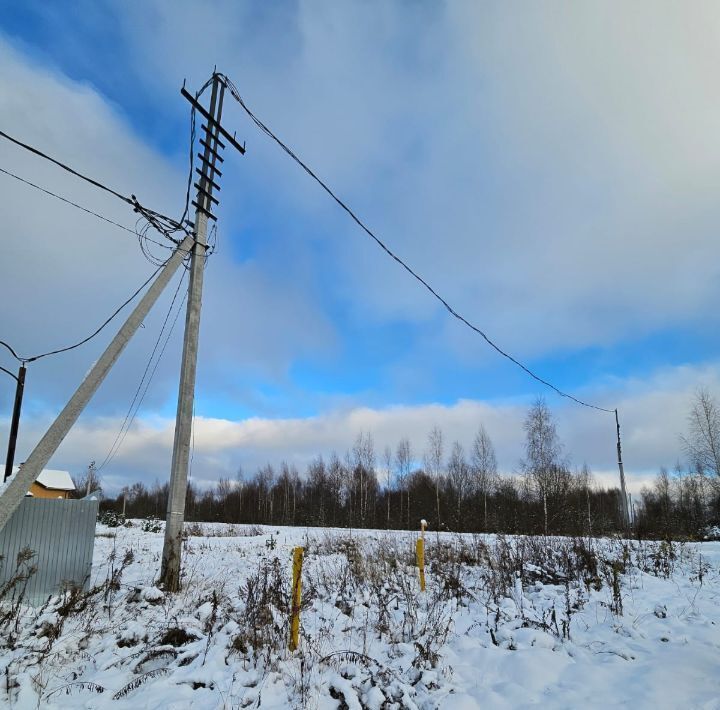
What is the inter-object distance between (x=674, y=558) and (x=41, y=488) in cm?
4957

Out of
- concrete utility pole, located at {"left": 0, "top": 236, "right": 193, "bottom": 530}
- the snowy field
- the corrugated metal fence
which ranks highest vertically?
concrete utility pole, located at {"left": 0, "top": 236, "right": 193, "bottom": 530}

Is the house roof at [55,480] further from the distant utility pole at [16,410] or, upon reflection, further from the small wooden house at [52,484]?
the distant utility pole at [16,410]

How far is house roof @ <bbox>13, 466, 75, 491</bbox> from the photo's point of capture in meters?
45.2

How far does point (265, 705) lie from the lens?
4.61m

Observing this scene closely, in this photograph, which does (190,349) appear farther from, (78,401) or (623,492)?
(623,492)

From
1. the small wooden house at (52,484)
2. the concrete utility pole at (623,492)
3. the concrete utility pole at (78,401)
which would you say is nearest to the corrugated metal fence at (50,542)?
the concrete utility pole at (78,401)

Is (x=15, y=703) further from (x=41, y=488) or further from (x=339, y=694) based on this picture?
(x=41, y=488)

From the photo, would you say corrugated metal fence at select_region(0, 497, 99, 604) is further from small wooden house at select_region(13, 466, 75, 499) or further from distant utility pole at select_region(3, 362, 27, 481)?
small wooden house at select_region(13, 466, 75, 499)

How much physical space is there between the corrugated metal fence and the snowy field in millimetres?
719

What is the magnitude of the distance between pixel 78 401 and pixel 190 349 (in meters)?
2.54

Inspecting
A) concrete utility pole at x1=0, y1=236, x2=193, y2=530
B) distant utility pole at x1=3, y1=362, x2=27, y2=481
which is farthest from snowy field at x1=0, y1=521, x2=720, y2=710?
Result: distant utility pole at x1=3, y1=362, x2=27, y2=481

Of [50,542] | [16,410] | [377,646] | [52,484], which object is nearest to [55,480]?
[52,484]

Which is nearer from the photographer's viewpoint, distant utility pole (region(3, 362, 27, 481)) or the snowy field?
the snowy field

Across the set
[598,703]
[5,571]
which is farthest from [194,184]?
[598,703]
